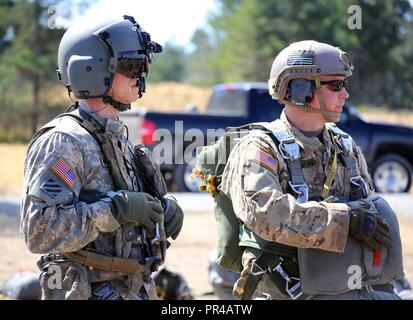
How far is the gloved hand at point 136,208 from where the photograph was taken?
3654 millimetres

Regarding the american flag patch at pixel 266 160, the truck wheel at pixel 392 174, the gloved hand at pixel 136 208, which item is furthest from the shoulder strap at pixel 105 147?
the truck wheel at pixel 392 174

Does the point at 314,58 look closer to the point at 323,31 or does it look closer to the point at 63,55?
the point at 63,55

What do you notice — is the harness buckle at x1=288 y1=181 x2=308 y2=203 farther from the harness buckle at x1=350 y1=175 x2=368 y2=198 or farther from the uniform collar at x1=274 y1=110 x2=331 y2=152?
the harness buckle at x1=350 y1=175 x2=368 y2=198

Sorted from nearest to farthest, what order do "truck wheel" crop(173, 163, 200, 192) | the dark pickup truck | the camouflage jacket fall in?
the camouflage jacket → the dark pickup truck → "truck wheel" crop(173, 163, 200, 192)

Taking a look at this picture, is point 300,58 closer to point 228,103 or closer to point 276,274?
point 276,274

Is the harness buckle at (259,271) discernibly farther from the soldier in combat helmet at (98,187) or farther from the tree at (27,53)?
the tree at (27,53)

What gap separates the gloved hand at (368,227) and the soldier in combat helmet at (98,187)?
899 mm

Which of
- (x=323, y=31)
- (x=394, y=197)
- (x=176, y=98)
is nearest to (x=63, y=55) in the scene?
(x=394, y=197)

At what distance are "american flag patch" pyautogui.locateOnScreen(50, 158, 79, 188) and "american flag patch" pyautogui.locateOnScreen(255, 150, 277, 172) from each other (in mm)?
884

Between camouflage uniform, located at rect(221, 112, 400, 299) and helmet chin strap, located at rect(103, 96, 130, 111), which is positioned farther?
helmet chin strap, located at rect(103, 96, 130, 111)

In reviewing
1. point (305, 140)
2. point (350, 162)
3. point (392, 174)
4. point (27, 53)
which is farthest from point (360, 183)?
point (27, 53)

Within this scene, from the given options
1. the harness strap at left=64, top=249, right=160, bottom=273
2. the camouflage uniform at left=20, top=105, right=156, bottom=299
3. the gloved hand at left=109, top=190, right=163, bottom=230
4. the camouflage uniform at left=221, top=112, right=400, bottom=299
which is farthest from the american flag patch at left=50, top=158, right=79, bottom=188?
the camouflage uniform at left=221, top=112, right=400, bottom=299

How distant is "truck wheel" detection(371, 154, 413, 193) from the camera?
1546 centimetres

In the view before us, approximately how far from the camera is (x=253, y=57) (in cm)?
4266
